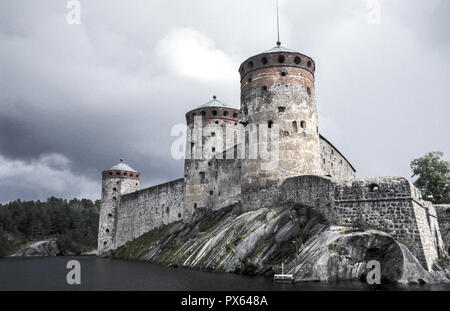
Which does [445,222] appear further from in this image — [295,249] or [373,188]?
[295,249]

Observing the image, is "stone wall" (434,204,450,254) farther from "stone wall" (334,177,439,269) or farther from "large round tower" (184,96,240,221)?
"large round tower" (184,96,240,221)

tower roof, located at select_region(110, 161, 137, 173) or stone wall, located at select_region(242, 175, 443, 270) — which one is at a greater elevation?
tower roof, located at select_region(110, 161, 137, 173)

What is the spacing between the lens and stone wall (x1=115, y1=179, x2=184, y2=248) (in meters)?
47.4

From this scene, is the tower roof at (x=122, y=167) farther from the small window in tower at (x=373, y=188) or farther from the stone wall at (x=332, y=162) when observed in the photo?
the small window in tower at (x=373, y=188)

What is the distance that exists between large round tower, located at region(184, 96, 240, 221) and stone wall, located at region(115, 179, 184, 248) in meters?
4.79

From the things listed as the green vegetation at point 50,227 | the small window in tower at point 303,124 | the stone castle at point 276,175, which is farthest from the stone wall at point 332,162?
the green vegetation at point 50,227

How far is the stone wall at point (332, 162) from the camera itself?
3709 centimetres

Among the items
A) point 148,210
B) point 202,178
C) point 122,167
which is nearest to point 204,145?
point 202,178

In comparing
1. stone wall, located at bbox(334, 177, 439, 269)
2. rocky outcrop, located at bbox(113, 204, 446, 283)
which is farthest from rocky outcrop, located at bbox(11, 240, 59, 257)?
stone wall, located at bbox(334, 177, 439, 269)

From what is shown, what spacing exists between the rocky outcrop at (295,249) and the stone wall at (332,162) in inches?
386
